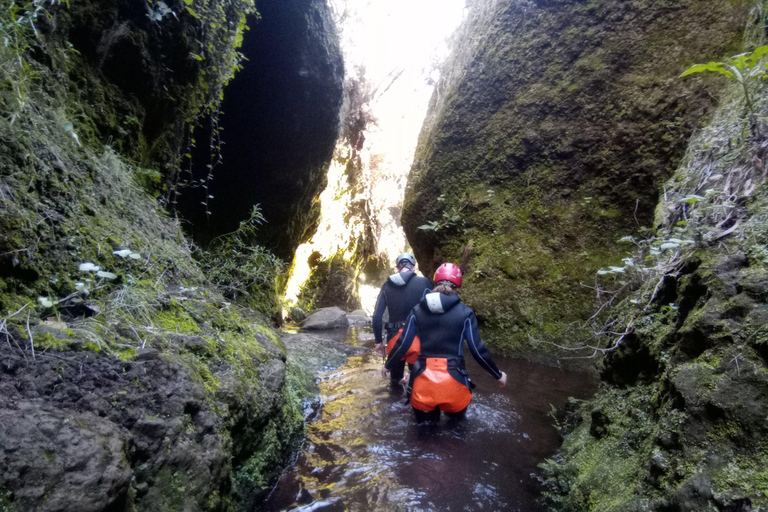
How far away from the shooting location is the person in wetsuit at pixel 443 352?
3.56 m

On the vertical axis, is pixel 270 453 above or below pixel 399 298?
below

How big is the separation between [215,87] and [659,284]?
549 centimetres

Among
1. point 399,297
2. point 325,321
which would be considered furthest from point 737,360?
point 325,321

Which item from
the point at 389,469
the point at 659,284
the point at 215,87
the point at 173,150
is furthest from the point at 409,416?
the point at 215,87

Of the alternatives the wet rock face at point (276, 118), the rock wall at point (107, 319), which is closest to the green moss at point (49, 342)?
the rock wall at point (107, 319)

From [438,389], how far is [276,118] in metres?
7.20

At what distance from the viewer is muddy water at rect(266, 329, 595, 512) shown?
2.70 meters

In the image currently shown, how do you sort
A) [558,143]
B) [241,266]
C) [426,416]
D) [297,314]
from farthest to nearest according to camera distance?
1. [297,314]
2. [558,143]
3. [241,266]
4. [426,416]

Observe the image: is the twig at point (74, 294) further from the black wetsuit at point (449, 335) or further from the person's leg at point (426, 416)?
the person's leg at point (426, 416)

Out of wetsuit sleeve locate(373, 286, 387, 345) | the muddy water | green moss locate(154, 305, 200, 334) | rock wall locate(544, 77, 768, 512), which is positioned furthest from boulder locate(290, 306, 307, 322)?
rock wall locate(544, 77, 768, 512)

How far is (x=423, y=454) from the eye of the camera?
3.41 meters

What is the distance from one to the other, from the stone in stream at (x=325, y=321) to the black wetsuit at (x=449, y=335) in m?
9.12

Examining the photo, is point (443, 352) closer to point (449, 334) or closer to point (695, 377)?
point (449, 334)

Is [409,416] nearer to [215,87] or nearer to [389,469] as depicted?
[389,469]
